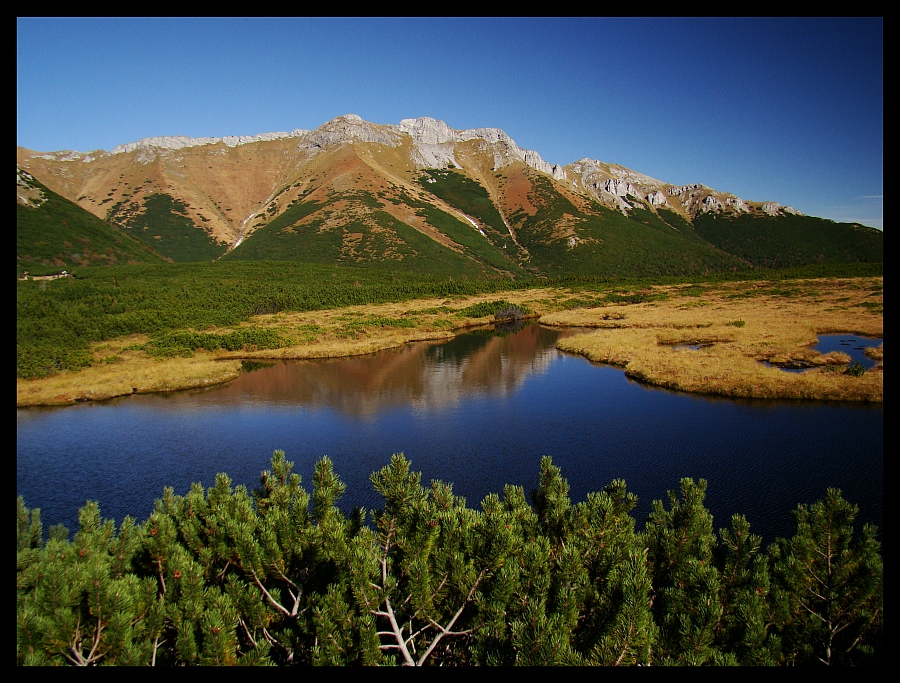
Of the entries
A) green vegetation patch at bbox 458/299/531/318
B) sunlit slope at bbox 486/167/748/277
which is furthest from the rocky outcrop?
sunlit slope at bbox 486/167/748/277

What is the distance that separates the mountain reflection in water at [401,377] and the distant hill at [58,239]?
24.6 meters

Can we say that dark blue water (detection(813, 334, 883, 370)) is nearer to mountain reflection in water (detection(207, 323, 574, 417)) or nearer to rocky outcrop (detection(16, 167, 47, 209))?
mountain reflection in water (detection(207, 323, 574, 417))

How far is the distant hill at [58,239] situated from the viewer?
52.9 m

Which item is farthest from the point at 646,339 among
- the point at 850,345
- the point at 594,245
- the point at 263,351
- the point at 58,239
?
the point at 594,245

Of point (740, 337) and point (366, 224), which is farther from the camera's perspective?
point (366, 224)

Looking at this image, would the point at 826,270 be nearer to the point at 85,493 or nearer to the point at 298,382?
the point at 298,382

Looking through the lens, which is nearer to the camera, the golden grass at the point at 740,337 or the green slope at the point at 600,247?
the golden grass at the point at 740,337

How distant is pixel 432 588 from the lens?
22.5ft

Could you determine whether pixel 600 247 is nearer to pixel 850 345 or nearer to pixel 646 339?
pixel 646 339

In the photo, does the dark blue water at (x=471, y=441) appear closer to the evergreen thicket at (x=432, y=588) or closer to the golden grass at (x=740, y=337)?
the golden grass at (x=740, y=337)

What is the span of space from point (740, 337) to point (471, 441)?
38.2m

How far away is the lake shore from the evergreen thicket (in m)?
20.6

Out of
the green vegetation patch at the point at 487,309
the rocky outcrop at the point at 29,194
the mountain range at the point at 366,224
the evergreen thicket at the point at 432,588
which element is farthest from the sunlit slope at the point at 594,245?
the evergreen thicket at the point at 432,588

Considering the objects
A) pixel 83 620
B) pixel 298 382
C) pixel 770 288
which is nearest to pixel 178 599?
pixel 83 620
